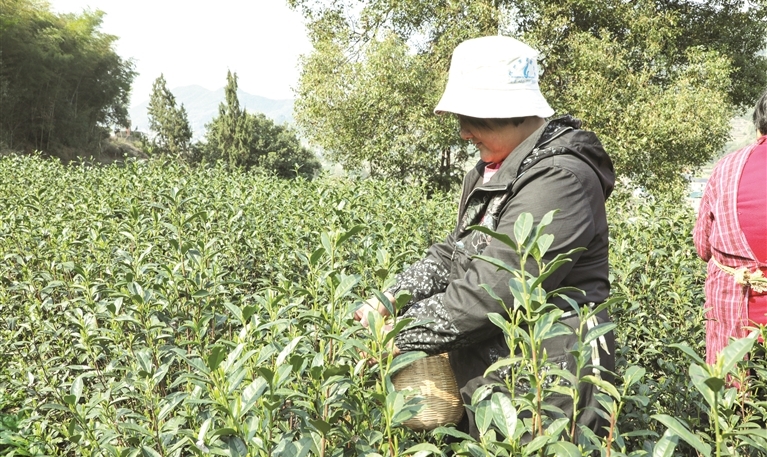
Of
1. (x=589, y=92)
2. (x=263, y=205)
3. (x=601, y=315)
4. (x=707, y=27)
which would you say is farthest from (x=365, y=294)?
(x=707, y=27)

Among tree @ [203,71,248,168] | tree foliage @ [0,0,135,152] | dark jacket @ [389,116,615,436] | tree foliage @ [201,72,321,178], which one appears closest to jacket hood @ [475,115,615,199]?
dark jacket @ [389,116,615,436]

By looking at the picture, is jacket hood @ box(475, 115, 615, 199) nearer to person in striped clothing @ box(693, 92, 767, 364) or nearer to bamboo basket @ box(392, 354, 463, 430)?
bamboo basket @ box(392, 354, 463, 430)

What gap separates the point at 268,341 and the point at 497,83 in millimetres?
896

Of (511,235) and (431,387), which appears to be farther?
(431,387)

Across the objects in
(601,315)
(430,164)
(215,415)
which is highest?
(601,315)

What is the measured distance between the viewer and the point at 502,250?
1.51 meters

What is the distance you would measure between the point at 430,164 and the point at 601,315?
48.8ft

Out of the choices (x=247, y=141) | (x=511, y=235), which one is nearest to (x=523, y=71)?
(x=511, y=235)

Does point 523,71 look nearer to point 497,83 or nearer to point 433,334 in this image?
point 497,83

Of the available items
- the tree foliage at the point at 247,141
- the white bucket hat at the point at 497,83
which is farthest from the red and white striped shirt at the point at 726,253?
the tree foliage at the point at 247,141

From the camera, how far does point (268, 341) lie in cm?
163

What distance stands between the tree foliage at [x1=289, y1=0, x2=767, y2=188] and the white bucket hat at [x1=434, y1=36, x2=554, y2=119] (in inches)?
506

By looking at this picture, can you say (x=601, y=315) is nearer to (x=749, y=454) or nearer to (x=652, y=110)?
(x=749, y=454)

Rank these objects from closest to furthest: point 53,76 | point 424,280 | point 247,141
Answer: point 424,280
point 53,76
point 247,141
